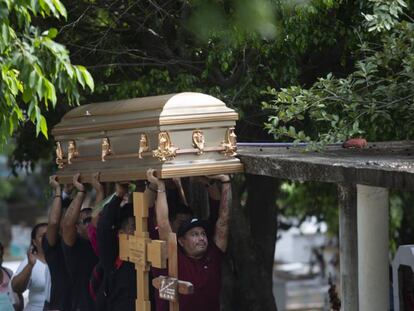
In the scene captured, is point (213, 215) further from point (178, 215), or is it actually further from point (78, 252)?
point (78, 252)

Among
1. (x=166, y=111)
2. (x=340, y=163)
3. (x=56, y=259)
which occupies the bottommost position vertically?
(x=56, y=259)

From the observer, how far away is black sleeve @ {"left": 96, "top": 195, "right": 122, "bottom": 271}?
8008 millimetres

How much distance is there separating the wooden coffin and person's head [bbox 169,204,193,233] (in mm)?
Result: 555

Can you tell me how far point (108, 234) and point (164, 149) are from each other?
3.91 ft

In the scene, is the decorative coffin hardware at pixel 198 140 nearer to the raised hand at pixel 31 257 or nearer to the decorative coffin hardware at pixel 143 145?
Answer: the decorative coffin hardware at pixel 143 145

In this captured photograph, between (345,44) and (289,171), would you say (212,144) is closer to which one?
(289,171)

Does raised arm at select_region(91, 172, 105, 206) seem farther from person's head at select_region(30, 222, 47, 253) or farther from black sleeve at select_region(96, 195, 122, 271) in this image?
person's head at select_region(30, 222, 47, 253)

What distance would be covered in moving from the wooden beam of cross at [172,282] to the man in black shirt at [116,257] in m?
0.85

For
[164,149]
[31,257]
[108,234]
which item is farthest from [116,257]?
[31,257]

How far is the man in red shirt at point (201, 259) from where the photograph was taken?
755 cm

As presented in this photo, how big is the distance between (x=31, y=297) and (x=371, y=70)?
160 inches

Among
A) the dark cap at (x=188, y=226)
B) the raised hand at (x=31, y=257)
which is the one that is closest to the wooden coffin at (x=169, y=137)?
the dark cap at (x=188, y=226)

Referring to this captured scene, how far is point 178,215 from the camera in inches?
317

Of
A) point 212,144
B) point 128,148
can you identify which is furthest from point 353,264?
point 128,148
